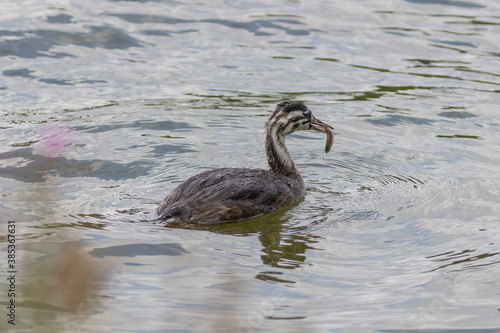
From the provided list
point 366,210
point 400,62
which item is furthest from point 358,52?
point 366,210

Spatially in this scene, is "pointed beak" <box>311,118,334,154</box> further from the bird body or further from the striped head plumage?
the bird body

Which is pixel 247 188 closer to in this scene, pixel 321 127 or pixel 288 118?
pixel 288 118

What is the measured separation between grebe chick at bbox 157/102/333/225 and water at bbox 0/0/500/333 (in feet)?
0.61

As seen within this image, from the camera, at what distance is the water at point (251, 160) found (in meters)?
7.42

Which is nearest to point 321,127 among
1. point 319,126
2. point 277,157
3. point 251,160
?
point 319,126

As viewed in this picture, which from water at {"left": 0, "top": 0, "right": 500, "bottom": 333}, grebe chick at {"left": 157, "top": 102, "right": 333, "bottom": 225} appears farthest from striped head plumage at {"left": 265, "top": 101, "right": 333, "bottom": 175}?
water at {"left": 0, "top": 0, "right": 500, "bottom": 333}

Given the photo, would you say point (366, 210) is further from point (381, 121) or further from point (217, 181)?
point (381, 121)

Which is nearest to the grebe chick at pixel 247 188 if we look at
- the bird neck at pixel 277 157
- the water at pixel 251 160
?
the bird neck at pixel 277 157

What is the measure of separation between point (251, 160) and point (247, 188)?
6.75ft

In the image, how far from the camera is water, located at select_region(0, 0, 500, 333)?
7422mm

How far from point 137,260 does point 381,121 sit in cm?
652

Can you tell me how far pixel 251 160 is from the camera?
1193cm

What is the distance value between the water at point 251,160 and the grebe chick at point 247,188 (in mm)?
187

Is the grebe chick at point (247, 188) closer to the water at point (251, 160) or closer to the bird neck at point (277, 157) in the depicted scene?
the bird neck at point (277, 157)
